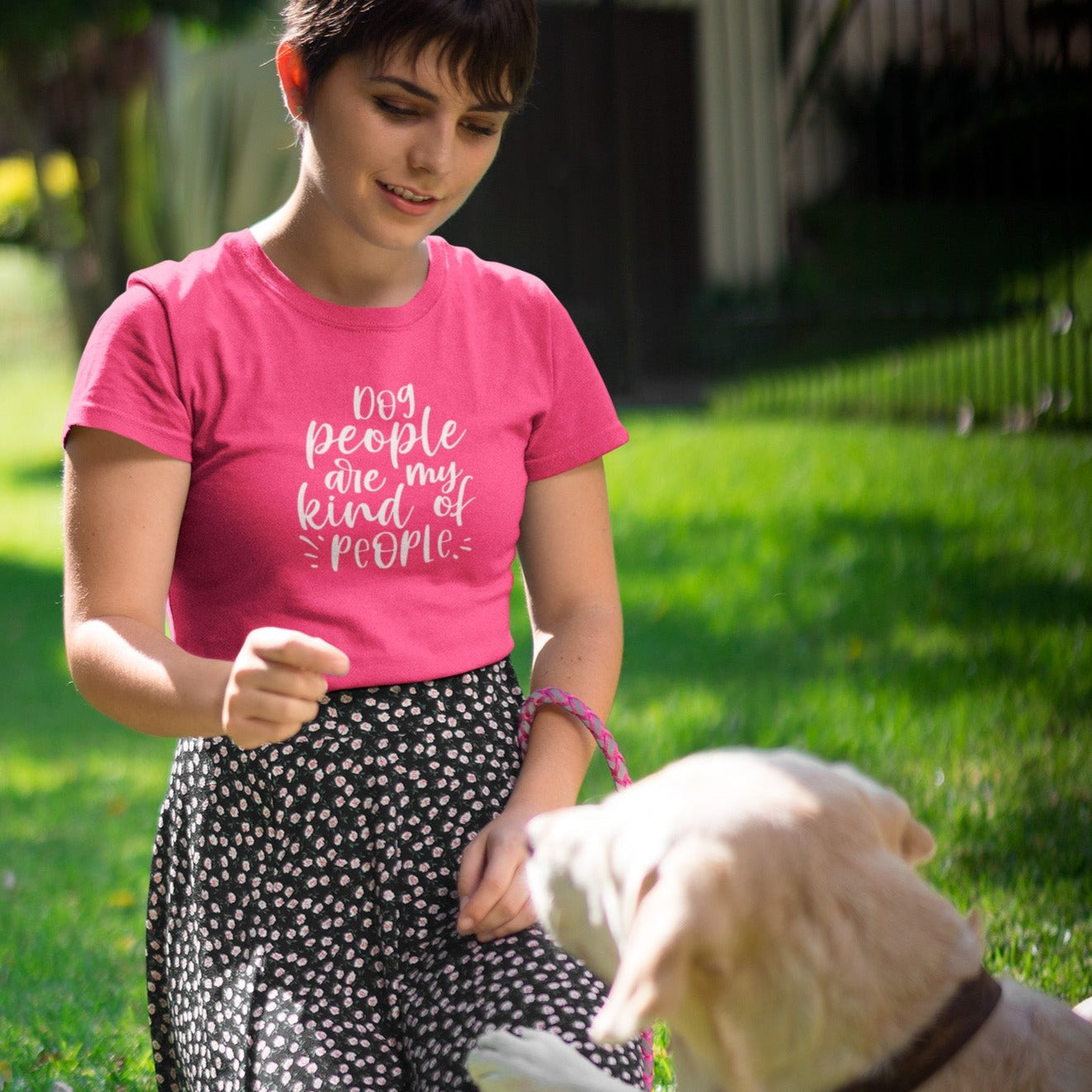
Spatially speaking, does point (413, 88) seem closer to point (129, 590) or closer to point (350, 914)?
point (129, 590)

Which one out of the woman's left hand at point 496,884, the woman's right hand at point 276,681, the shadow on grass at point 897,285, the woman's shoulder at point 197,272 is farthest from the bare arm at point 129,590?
the shadow on grass at point 897,285

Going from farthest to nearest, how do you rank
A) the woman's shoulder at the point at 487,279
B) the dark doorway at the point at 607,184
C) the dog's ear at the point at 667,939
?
the dark doorway at the point at 607,184, the woman's shoulder at the point at 487,279, the dog's ear at the point at 667,939

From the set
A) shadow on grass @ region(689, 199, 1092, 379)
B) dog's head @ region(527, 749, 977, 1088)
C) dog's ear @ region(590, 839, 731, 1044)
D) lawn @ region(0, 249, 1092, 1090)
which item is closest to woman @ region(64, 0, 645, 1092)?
dog's head @ region(527, 749, 977, 1088)

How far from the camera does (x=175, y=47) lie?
1631cm

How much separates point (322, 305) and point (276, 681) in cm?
74

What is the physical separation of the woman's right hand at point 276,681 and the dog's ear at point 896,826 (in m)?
0.69

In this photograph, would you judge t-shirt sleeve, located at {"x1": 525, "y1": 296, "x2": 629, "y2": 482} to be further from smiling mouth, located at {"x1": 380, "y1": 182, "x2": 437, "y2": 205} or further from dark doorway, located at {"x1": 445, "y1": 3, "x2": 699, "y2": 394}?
dark doorway, located at {"x1": 445, "y1": 3, "x2": 699, "y2": 394}

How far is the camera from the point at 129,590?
6.65ft

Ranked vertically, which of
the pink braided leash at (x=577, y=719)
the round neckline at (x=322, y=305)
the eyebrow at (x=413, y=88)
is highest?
the eyebrow at (x=413, y=88)

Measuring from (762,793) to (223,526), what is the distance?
2.93ft

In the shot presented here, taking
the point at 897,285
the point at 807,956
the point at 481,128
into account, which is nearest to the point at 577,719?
the point at 807,956

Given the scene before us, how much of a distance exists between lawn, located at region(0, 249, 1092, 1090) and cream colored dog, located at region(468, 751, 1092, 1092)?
4.89ft

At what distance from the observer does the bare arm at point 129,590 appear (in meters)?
1.89

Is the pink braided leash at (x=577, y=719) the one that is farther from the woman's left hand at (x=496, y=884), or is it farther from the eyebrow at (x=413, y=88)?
the eyebrow at (x=413, y=88)
